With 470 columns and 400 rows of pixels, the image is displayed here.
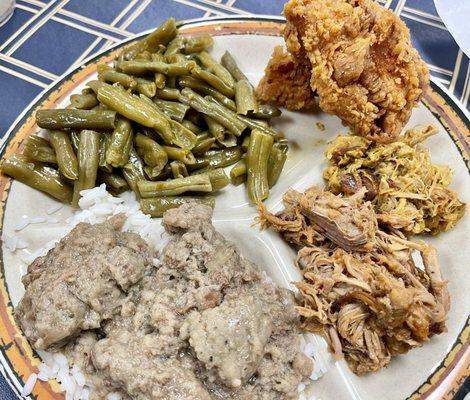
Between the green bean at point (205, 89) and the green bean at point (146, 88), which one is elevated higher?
the green bean at point (205, 89)

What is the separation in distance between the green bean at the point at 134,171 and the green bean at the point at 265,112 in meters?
0.77

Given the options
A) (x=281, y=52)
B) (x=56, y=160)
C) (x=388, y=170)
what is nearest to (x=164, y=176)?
(x=56, y=160)

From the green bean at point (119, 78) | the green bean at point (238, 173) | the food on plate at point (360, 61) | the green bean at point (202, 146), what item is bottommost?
the green bean at point (238, 173)

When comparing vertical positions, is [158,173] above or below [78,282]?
above

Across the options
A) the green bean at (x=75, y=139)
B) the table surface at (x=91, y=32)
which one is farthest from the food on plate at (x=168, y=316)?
the table surface at (x=91, y=32)

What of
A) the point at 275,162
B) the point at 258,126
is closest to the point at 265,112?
the point at 258,126

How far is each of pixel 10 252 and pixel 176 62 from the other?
59.4 inches

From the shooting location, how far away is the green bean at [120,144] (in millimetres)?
2754

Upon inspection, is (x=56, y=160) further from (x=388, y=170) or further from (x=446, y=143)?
(x=446, y=143)

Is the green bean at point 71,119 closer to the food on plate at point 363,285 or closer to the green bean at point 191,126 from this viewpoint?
the green bean at point 191,126

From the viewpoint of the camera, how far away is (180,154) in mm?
2793

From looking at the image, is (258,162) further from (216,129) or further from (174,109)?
(174,109)

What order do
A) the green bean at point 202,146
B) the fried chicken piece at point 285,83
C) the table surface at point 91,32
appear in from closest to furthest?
the green bean at point 202,146 → the fried chicken piece at point 285,83 → the table surface at point 91,32

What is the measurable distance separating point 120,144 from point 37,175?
54 cm
